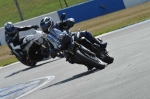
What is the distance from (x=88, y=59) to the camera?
1249 centimetres

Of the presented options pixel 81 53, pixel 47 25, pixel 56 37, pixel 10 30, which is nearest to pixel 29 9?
pixel 10 30

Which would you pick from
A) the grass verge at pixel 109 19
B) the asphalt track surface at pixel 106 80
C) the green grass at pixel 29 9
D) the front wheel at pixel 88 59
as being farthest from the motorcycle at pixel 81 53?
the green grass at pixel 29 9

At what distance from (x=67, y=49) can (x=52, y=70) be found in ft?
11.6

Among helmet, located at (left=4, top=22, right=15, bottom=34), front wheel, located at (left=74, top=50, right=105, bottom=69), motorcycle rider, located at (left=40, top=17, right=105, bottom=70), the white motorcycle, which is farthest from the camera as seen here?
helmet, located at (left=4, top=22, right=15, bottom=34)

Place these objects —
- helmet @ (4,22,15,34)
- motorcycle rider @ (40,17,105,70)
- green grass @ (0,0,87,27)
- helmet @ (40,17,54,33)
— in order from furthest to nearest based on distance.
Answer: green grass @ (0,0,87,27)
helmet @ (4,22,15,34)
helmet @ (40,17,54,33)
motorcycle rider @ (40,17,105,70)

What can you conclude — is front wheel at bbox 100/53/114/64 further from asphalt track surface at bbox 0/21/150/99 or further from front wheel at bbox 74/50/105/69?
front wheel at bbox 74/50/105/69

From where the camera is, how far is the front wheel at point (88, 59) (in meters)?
12.5

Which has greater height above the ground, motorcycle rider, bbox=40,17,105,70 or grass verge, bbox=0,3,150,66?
motorcycle rider, bbox=40,17,105,70

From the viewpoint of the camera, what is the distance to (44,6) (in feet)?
148

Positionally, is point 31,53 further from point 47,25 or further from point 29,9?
point 29,9

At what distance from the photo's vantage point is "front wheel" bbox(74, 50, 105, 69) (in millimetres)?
12469

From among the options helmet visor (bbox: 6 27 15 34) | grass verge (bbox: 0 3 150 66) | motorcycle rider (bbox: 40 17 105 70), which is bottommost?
grass verge (bbox: 0 3 150 66)

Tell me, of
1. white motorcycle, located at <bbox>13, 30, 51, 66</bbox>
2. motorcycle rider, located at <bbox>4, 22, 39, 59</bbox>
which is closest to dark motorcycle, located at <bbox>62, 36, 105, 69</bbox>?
white motorcycle, located at <bbox>13, 30, 51, 66</bbox>

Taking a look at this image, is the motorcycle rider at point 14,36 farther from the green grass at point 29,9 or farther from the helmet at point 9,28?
the green grass at point 29,9
